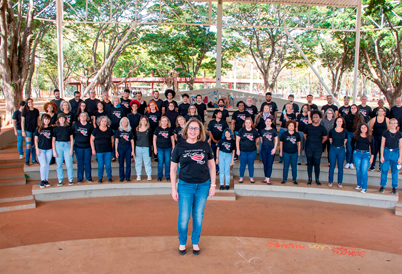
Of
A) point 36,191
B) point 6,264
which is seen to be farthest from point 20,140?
point 6,264

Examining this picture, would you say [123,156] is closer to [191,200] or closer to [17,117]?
[17,117]

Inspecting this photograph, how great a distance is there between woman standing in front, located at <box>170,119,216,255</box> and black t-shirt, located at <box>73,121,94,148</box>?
3751mm

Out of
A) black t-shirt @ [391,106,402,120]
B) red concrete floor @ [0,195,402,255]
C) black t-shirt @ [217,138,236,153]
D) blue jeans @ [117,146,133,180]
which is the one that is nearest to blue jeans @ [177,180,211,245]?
red concrete floor @ [0,195,402,255]

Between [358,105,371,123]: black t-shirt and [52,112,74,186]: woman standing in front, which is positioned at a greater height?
[358,105,371,123]: black t-shirt

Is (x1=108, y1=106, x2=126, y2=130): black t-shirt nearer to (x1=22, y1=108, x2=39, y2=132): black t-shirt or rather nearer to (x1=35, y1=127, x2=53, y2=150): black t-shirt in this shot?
(x1=35, y1=127, x2=53, y2=150): black t-shirt

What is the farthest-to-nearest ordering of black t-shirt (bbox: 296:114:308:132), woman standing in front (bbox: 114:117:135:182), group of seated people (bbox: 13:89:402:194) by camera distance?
black t-shirt (bbox: 296:114:308:132)
woman standing in front (bbox: 114:117:135:182)
group of seated people (bbox: 13:89:402:194)

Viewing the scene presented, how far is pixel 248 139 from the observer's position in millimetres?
7207

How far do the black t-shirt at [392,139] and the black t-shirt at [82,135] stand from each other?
6.37 meters

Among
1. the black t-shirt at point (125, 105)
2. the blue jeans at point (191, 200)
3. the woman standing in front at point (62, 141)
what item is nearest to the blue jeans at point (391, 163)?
the blue jeans at point (191, 200)

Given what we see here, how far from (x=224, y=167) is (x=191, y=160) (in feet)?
11.3

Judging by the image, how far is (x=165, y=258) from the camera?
398 cm

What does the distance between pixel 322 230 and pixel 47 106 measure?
21.4 ft

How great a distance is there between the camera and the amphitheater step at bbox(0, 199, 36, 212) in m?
6.38

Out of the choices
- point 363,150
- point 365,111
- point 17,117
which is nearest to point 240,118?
point 363,150
